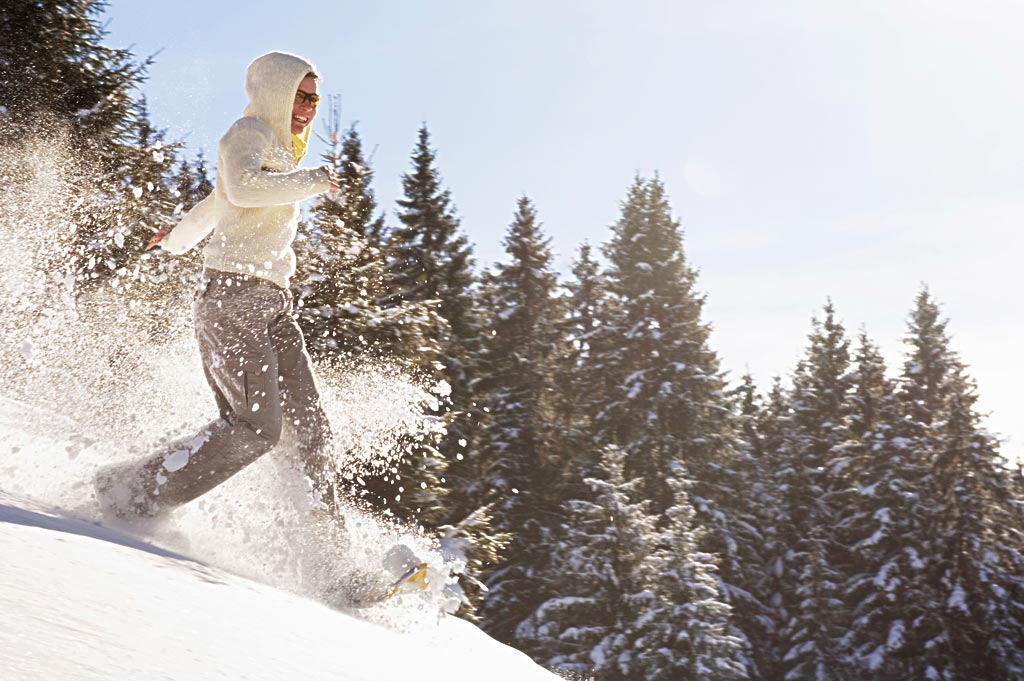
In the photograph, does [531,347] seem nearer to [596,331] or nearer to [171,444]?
[596,331]

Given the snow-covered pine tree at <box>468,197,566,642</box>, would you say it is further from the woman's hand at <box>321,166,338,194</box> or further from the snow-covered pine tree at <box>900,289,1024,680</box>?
the woman's hand at <box>321,166,338,194</box>

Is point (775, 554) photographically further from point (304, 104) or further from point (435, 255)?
point (304, 104)

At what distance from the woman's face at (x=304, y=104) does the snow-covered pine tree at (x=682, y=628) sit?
18.7 meters

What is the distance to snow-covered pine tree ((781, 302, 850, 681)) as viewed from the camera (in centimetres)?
2455

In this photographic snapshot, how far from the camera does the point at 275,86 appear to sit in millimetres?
3406

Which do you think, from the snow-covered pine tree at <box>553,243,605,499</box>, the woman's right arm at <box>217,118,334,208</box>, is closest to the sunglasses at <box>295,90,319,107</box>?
the woman's right arm at <box>217,118,334,208</box>

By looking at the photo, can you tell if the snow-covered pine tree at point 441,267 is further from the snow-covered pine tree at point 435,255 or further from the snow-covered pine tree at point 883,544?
the snow-covered pine tree at point 883,544

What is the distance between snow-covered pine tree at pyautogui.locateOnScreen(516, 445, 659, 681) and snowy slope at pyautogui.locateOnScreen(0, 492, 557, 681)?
18881 mm

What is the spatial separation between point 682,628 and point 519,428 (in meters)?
7.37

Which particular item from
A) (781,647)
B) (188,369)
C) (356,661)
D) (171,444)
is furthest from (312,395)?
(781,647)

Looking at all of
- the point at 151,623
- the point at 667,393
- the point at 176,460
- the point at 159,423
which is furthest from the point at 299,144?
the point at 667,393

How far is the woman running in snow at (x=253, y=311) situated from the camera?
310 cm

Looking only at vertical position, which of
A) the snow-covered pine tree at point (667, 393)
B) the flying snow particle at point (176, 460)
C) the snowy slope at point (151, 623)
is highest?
the snow-covered pine tree at point (667, 393)

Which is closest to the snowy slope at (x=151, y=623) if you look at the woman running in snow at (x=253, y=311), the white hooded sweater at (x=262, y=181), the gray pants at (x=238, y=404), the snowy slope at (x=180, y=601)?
the snowy slope at (x=180, y=601)
